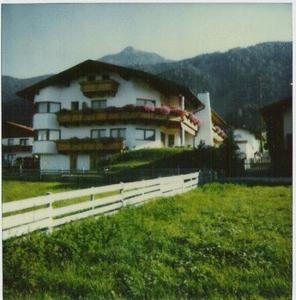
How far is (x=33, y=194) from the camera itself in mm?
6137

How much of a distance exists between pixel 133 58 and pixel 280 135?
142 inches

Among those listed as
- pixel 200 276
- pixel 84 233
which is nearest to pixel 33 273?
pixel 84 233

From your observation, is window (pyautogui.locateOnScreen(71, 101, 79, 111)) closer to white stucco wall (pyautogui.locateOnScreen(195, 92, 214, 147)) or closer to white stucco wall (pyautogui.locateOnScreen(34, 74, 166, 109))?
white stucco wall (pyautogui.locateOnScreen(34, 74, 166, 109))

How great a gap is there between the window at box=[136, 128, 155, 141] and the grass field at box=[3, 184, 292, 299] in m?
4.99

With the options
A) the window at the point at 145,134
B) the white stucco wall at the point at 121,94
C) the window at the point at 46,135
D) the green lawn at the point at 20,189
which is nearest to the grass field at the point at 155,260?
the green lawn at the point at 20,189

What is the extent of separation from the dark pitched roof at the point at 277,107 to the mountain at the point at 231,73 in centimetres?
11

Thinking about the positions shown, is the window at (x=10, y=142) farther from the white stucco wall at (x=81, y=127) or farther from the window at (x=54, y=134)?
the window at (x=54, y=134)

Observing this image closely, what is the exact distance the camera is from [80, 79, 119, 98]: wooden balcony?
34.7 ft

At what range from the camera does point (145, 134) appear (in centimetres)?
1098

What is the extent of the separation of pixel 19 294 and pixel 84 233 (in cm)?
122

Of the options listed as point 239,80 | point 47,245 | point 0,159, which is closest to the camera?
point 47,245

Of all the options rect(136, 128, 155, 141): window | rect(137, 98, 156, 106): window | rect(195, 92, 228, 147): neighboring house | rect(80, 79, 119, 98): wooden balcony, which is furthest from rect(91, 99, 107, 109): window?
rect(195, 92, 228, 147): neighboring house

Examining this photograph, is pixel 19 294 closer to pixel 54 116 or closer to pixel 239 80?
pixel 239 80

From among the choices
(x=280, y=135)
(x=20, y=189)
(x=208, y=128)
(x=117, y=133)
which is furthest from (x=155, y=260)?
(x=208, y=128)
